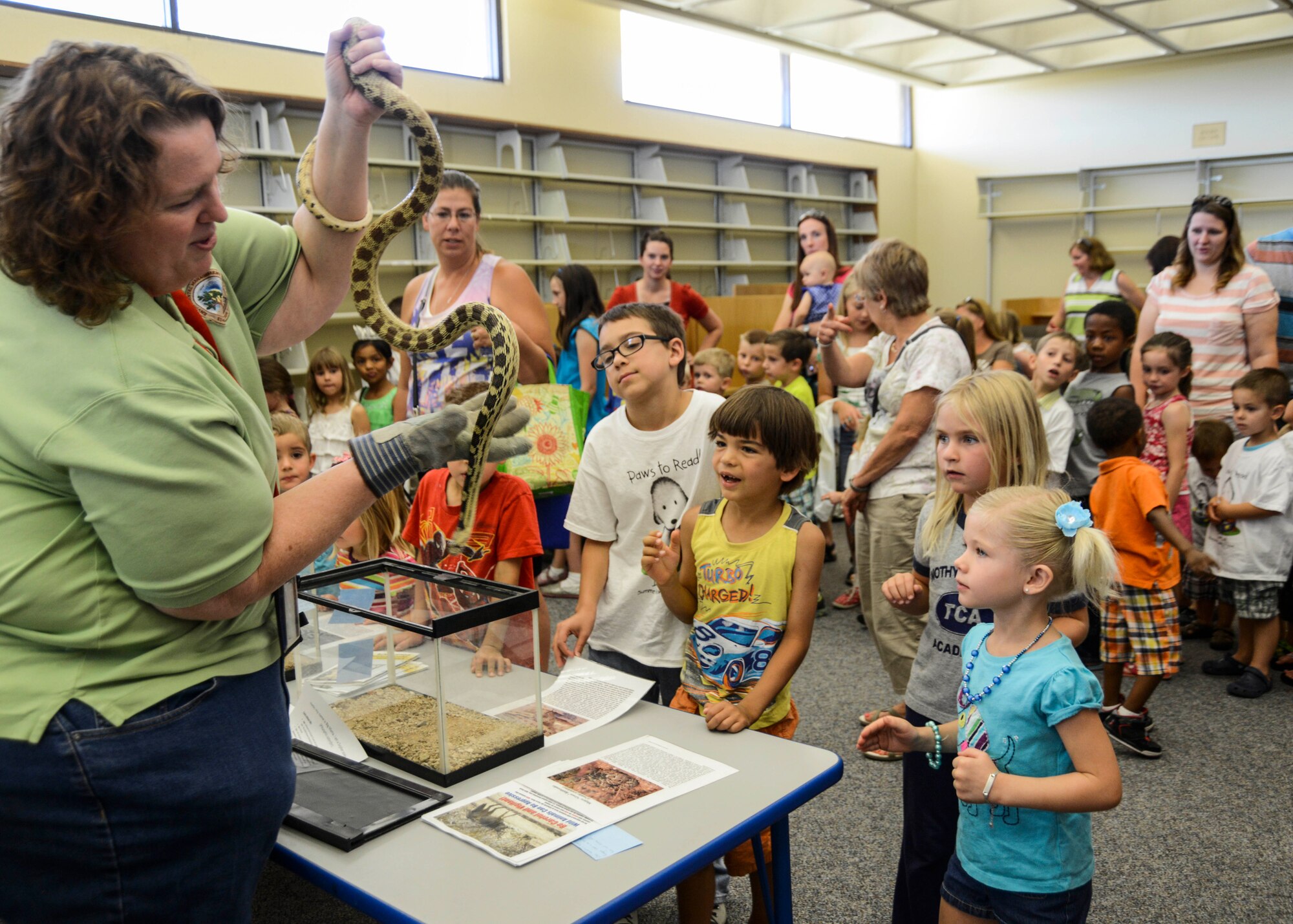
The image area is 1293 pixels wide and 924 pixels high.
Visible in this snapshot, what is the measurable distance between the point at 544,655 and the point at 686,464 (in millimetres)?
978

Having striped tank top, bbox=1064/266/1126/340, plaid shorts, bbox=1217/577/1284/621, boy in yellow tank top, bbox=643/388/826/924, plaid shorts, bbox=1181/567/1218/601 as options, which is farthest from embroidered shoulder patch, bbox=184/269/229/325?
striped tank top, bbox=1064/266/1126/340

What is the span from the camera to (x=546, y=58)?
839 centimetres

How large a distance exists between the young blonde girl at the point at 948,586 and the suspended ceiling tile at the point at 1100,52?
9878mm

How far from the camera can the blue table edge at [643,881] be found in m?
1.10

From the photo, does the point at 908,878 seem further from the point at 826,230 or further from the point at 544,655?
the point at 826,230

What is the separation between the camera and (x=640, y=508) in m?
2.13

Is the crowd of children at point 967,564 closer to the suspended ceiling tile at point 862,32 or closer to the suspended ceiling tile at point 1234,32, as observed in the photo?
the suspended ceiling tile at point 862,32

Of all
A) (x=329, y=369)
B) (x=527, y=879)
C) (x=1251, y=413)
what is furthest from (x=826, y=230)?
(x=527, y=879)

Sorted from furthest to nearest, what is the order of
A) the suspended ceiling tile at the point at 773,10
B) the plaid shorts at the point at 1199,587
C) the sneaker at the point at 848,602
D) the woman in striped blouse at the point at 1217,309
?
the suspended ceiling tile at the point at 773,10 < the sneaker at the point at 848,602 < the plaid shorts at the point at 1199,587 < the woman in striped blouse at the point at 1217,309

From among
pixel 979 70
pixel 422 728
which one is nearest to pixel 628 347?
pixel 422 728

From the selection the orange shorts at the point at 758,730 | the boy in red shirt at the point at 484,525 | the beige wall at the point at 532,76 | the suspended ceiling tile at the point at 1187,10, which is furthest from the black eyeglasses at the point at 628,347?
the suspended ceiling tile at the point at 1187,10

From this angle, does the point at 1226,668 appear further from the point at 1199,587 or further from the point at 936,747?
the point at 936,747

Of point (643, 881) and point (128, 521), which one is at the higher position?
point (128, 521)

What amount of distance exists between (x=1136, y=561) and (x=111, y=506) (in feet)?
9.82
